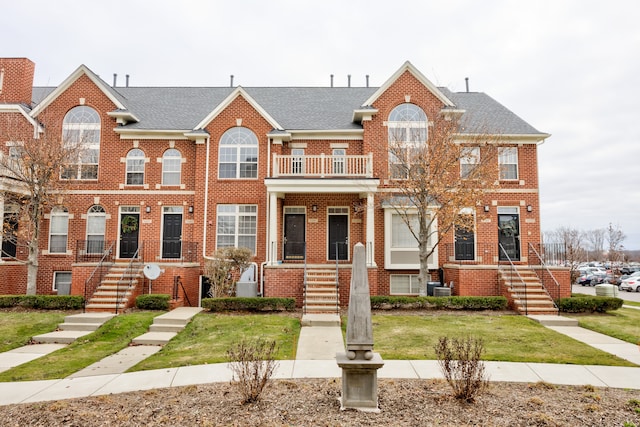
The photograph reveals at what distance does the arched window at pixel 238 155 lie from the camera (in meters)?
18.6

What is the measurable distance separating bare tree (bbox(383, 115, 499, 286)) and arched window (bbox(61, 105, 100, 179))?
1354 centimetres

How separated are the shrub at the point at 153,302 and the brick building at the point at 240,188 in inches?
108

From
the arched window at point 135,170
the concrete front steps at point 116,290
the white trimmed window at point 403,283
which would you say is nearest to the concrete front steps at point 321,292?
the white trimmed window at point 403,283

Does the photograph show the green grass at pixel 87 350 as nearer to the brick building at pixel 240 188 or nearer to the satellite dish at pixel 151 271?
the satellite dish at pixel 151 271

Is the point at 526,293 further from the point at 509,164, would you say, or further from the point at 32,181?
the point at 32,181

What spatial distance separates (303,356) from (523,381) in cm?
428

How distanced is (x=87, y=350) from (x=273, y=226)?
8164mm

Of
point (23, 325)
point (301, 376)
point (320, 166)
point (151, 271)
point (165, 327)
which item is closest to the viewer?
point (301, 376)

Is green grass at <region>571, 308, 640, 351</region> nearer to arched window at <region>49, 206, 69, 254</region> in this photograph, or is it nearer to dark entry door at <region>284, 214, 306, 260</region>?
dark entry door at <region>284, 214, 306, 260</region>

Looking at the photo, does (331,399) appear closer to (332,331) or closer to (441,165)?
(332,331)

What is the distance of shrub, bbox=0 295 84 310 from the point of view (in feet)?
46.0

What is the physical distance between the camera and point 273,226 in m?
16.7

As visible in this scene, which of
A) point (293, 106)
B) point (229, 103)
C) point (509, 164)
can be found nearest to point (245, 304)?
point (229, 103)

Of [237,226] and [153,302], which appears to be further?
[237,226]
